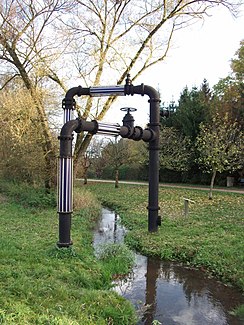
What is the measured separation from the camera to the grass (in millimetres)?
4102

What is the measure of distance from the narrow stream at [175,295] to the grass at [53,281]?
40cm

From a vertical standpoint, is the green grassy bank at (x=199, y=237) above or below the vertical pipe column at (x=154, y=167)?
below

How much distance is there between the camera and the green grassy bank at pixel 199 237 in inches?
277

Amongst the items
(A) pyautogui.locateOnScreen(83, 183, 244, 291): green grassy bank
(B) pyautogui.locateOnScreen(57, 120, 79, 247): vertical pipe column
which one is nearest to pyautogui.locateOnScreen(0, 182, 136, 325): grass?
(B) pyautogui.locateOnScreen(57, 120, 79, 247): vertical pipe column

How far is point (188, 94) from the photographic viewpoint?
30469 mm

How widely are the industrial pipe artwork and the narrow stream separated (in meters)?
1.73

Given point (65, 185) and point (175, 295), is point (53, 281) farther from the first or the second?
point (65, 185)

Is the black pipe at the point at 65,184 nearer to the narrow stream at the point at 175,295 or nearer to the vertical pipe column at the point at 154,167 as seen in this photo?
the narrow stream at the point at 175,295

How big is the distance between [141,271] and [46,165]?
8901 millimetres

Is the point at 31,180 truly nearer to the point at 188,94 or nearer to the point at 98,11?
the point at 98,11

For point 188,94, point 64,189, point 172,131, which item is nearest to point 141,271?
point 64,189

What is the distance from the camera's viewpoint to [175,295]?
19.2 feet

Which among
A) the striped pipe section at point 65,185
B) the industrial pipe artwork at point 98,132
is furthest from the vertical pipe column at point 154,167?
the striped pipe section at point 65,185

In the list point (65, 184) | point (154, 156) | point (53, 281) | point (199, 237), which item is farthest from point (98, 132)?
point (199, 237)
